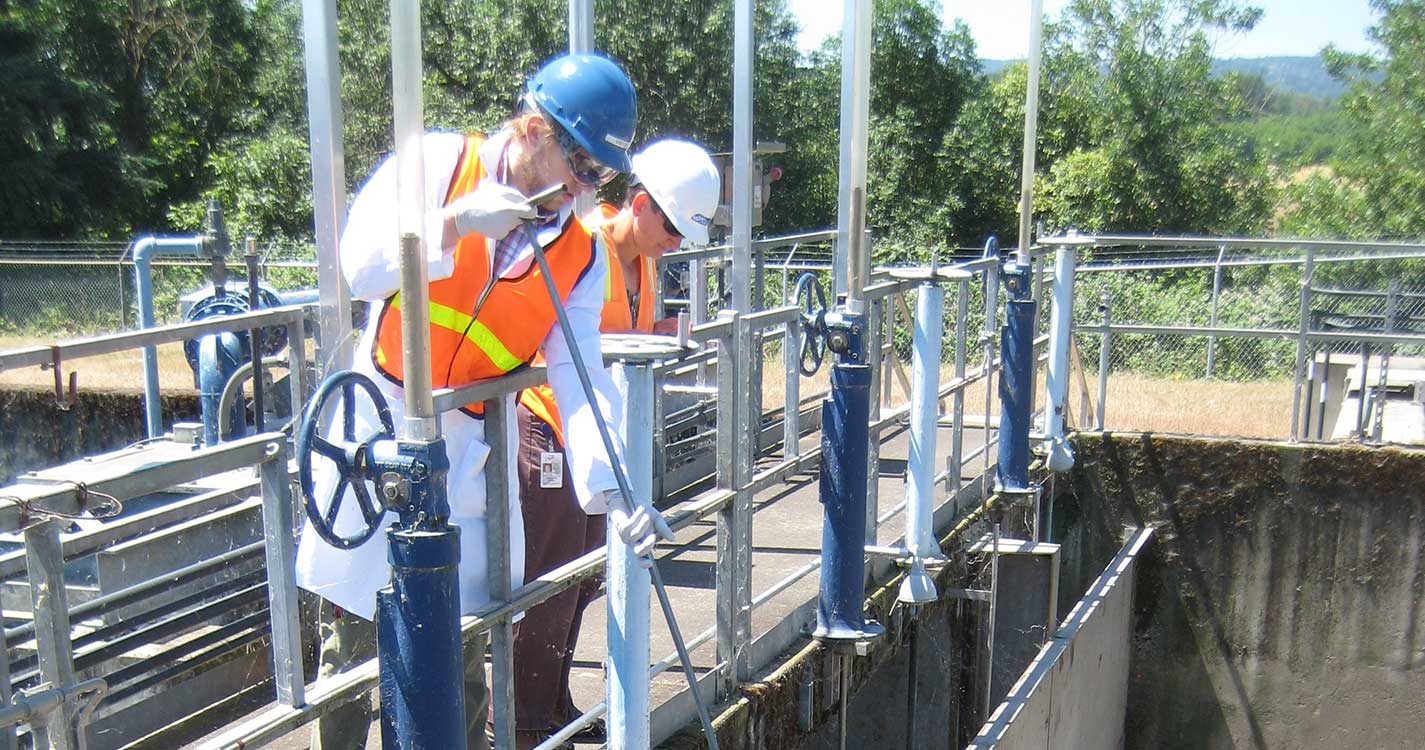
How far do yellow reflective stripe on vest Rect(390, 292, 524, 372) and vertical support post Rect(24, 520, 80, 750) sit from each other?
3.04ft

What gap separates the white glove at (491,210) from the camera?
237cm

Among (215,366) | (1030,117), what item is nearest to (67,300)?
(215,366)

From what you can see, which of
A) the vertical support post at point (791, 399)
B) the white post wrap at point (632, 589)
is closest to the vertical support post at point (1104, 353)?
the vertical support post at point (791, 399)

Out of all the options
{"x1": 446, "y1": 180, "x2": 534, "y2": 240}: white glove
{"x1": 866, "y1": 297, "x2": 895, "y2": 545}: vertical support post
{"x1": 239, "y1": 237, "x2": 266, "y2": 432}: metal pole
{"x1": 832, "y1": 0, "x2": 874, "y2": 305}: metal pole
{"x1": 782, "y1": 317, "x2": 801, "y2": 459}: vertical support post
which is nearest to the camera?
{"x1": 446, "y1": 180, "x2": 534, "y2": 240}: white glove

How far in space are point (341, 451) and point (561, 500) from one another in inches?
44.2

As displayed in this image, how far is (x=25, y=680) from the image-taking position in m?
3.59

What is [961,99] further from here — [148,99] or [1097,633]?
[1097,633]

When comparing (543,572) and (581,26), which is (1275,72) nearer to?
(581,26)

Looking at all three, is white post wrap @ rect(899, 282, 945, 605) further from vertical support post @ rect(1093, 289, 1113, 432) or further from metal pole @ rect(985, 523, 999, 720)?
vertical support post @ rect(1093, 289, 1113, 432)

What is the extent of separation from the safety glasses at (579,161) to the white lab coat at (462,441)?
0.14 meters

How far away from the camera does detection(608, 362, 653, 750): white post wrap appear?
278cm

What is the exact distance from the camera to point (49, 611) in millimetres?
1915

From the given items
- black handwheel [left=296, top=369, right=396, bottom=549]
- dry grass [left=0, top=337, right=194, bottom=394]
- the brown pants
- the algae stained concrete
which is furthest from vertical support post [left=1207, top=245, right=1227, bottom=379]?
dry grass [left=0, top=337, right=194, bottom=394]

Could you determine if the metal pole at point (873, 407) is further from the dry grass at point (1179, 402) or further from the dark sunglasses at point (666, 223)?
the dry grass at point (1179, 402)
